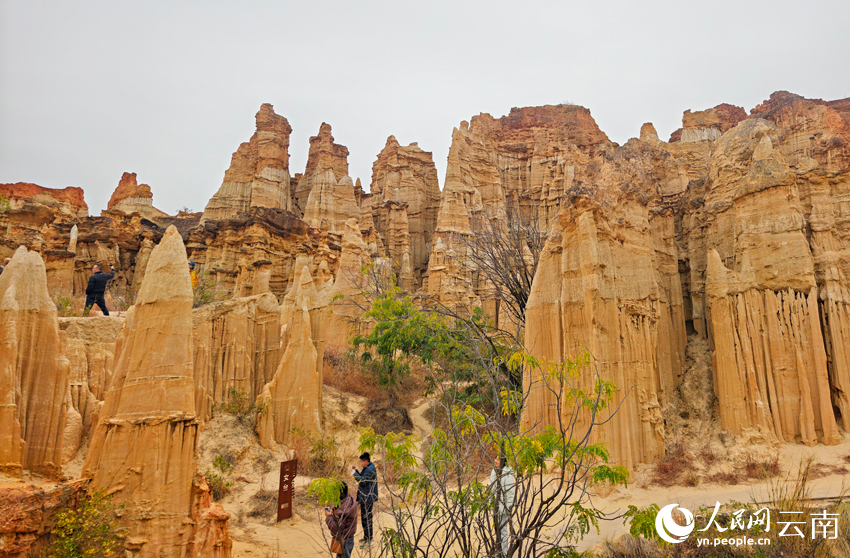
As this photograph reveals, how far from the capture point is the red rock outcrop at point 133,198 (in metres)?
45.8

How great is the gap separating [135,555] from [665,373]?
1226cm

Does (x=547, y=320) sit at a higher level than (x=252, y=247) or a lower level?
lower

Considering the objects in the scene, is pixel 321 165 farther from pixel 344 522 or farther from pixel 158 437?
pixel 344 522

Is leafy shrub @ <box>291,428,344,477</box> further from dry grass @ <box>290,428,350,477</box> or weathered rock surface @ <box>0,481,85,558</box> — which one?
weathered rock surface @ <box>0,481,85,558</box>

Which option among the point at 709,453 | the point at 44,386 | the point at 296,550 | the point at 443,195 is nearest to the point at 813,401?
the point at 709,453

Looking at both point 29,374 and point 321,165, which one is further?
point 321,165

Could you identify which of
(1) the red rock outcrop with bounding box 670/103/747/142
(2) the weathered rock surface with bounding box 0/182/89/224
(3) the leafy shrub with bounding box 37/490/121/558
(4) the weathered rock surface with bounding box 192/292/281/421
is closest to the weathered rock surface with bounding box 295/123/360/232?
(2) the weathered rock surface with bounding box 0/182/89/224

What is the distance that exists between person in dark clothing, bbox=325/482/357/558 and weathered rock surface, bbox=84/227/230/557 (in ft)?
4.94

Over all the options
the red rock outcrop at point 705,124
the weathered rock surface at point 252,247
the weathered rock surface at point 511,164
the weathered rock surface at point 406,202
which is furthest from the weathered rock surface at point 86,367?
the red rock outcrop at point 705,124

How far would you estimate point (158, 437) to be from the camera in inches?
239

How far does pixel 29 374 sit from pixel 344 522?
504 cm

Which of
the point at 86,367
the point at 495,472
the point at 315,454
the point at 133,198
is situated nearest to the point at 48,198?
the point at 133,198

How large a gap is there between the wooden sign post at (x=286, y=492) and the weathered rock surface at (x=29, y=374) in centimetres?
347

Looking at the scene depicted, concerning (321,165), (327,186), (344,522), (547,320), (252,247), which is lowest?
(344,522)
